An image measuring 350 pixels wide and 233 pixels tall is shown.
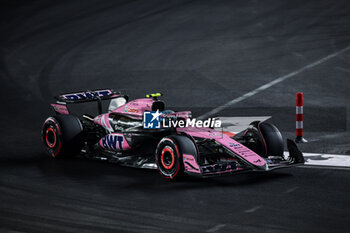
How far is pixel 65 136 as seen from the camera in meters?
11.1

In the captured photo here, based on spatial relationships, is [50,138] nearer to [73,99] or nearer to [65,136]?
[65,136]

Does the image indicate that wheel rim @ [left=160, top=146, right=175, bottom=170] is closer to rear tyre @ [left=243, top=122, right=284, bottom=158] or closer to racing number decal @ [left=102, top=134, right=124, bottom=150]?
racing number decal @ [left=102, top=134, right=124, bottom=150]

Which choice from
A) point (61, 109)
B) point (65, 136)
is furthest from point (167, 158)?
point (61, 109)

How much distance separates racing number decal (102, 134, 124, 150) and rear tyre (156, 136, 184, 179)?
4.27ft

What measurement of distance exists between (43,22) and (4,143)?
15.5 meters

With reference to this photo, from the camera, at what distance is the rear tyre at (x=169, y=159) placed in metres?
9.14

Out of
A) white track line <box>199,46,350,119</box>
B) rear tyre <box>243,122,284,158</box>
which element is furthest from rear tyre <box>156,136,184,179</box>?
white track line <box>199,46,350,119</box>

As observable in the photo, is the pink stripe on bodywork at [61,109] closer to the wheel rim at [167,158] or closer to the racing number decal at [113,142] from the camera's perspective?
the racing number decal at [113,142]

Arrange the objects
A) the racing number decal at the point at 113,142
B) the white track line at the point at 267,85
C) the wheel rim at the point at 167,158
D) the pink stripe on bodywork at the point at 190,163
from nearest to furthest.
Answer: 1. the pink stripe on bodywork at the point at 190,163
2. the wheel rim at the point at 167,158
3. the racing number decal at the point at 113,142
4. the white track line at the point at 267,85

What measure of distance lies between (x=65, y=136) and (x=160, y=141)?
2412 millimetres

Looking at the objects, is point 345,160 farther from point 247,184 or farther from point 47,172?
point 47,172

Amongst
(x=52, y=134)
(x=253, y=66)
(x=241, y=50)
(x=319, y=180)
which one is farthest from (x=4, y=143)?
(x=241, y=50)

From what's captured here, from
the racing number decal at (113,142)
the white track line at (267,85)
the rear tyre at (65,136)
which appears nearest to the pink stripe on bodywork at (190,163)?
the racing number decal at (113,142)

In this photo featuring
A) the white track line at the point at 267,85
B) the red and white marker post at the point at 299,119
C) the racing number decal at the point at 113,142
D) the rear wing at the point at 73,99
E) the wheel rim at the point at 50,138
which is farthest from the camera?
the white track line at the point at 267,85
